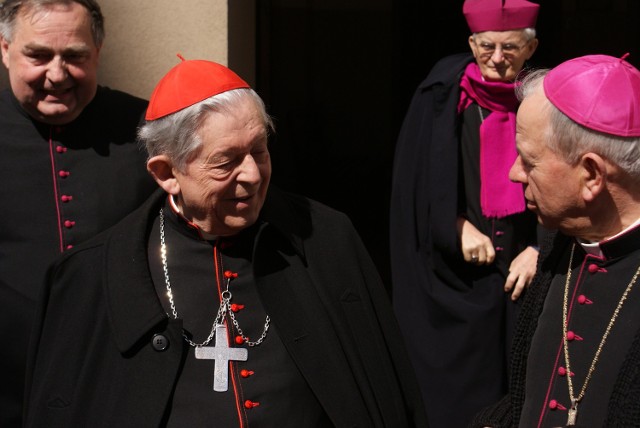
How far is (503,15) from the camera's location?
4891 millimetres

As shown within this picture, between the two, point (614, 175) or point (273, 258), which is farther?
point (273, 258)

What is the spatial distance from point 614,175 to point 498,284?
7.61 ft

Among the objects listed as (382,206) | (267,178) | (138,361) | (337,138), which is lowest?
(382,206)

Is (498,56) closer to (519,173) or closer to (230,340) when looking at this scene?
(519,173)

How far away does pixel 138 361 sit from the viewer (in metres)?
3.07

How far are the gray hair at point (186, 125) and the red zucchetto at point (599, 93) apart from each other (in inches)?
29.7

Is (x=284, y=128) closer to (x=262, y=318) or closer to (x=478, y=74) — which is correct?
(x=478, y=74)

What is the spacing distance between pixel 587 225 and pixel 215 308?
986mm

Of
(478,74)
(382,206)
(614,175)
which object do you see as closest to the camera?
(614,175)

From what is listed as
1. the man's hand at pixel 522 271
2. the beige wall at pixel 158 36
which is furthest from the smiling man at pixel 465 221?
the beige wall at pixel 158 36

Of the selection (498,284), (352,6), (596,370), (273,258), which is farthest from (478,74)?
(596,370)

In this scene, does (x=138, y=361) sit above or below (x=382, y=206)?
above

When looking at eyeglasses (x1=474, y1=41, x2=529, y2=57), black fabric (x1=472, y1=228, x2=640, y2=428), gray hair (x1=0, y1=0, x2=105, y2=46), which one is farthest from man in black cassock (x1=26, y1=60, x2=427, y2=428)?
eyeglasses (x1=474, y1=41, x2=529, y2=57)

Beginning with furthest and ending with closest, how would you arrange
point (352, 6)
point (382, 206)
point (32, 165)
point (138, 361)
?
point (382, 206) < point (352, 6) < point (32, 165) < point (138, 361)
